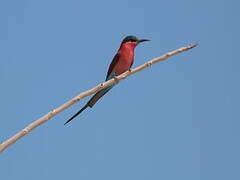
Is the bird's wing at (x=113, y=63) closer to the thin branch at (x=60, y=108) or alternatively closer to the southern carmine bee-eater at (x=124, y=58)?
the southern carmine bee-eater at (x=124, y=58)

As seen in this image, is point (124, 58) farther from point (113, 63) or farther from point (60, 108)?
point (60, 108)

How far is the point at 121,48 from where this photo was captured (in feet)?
15.6

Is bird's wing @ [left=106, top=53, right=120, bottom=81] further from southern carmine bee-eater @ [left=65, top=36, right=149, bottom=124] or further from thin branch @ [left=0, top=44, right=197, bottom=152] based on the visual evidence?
thin branch @ [left=0, top=44, right=197, bottom=152]

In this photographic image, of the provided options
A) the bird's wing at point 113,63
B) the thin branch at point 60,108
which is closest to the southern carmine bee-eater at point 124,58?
the bird's wing at point 113,63

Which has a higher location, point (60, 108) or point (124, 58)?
point (124, 58)

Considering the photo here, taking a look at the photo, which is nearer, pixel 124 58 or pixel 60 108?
pixel 60 108

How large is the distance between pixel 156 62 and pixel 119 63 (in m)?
2.27

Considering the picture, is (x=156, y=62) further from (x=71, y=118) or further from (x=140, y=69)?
(x=71, y=118)

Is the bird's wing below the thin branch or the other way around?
the other way around

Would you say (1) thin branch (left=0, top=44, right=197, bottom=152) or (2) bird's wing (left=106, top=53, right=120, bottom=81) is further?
(2) bird's wing (left=106, top=53, right=120, bottom=81)

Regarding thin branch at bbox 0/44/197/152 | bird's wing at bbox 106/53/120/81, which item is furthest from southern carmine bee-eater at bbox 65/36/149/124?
thin branch at bbox 0/44/197/152

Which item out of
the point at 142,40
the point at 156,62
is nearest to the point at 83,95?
the point at 156,62

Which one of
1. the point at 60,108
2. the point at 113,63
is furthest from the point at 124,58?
the point at 60,108

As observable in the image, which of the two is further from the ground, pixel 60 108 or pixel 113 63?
pixel 113 63
